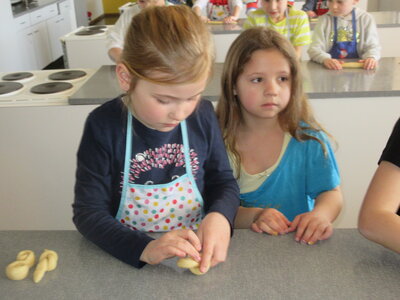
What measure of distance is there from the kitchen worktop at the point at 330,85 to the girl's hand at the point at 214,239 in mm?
991

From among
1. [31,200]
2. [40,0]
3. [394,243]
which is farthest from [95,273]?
[40,0]

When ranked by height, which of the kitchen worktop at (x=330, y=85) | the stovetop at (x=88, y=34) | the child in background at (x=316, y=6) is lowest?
the kitchen worktop at (x=330, y=85)

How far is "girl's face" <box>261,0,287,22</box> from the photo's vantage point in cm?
243

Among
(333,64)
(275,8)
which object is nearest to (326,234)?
(333,64)

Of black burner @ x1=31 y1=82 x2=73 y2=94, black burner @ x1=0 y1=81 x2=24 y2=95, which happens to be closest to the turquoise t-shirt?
black burner @ x1=31 y1=82 x2=73 y2=94

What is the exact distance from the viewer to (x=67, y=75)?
7.19 feet

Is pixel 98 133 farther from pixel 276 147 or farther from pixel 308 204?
pixel 308 204

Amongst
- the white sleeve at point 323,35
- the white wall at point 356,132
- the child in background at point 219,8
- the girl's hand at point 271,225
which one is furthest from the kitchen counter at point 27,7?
the girl's hand at point 271,225

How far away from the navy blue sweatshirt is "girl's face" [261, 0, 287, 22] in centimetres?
163

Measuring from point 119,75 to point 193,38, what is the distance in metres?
0.16

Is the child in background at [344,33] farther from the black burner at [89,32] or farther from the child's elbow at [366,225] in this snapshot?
the black burner at [89,32]

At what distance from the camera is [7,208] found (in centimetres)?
203

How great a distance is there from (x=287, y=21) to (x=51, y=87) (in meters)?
1.36

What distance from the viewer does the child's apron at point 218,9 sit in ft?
12.3
